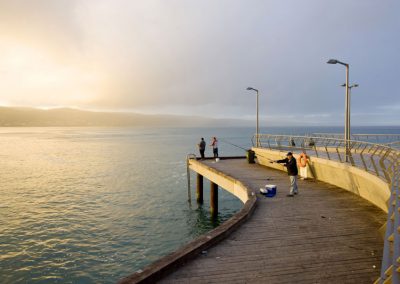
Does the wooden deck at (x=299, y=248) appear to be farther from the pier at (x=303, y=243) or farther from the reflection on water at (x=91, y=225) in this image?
the reflection on water at (x=91, y=225)

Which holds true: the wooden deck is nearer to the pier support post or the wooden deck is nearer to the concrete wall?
the concrete wall

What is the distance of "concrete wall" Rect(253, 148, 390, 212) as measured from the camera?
1016 cm

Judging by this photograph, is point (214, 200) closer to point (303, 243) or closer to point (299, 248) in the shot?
point (303, 243)

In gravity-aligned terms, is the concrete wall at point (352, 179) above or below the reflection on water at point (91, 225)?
above

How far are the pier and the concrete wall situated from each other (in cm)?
4

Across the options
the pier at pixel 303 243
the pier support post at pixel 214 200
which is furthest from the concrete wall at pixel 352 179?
the pier support post at pixel 214 200

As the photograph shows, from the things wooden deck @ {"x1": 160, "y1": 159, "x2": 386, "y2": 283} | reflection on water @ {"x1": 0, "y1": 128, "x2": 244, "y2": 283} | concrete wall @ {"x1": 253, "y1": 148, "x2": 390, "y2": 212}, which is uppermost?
concrete wall @ {"x1": 253, "y1": 148, "x2": 390, "y2": 212}

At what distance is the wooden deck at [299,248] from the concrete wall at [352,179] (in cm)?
44

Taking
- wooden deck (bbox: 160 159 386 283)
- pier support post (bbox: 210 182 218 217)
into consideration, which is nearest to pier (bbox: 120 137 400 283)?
wooden deck (bbox: 160 159 386 283)

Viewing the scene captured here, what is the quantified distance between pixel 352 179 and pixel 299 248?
719 centimetres

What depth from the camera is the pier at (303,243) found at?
5746 mm

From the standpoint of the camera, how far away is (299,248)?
7.22 meters

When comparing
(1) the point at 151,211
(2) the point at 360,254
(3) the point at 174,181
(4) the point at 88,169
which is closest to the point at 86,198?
(1) the point at 151,211

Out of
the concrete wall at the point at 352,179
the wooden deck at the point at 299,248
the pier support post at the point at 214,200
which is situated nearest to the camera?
the wooden deck at the point at 299,248
